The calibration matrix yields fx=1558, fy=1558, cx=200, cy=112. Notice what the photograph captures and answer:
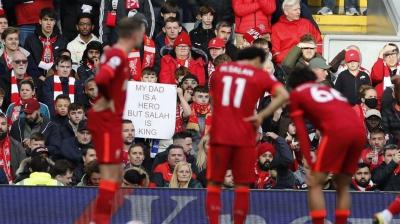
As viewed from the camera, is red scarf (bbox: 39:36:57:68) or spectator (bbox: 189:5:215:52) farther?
spectator (bbox: 189:5:215:52)

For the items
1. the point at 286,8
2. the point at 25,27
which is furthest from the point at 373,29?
the point at 25,27

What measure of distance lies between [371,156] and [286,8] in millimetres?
3635

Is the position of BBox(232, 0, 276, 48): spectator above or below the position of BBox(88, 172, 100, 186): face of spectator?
above

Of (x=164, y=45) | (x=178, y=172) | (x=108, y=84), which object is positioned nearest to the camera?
(x=108, y=84)

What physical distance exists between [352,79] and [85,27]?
399 centimetres

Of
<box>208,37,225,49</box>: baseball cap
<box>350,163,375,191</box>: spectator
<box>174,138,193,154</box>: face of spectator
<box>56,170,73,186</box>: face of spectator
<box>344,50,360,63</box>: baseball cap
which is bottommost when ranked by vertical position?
<box>350,163,375,191</box>: spectator

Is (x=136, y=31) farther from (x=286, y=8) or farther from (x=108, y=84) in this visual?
(x=286, y=8)

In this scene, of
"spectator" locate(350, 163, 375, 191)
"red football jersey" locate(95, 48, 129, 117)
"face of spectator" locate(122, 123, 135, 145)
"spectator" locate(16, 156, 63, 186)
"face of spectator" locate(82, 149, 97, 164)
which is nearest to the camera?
"red football jersey" locate(95, 48, 129, 117)

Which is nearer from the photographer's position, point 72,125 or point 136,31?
point 136,31

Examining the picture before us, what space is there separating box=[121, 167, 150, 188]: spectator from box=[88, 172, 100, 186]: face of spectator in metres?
0.32

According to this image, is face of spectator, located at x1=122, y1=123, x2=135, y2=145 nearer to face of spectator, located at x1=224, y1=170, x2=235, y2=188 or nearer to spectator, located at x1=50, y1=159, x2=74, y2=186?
spectator, located at x1=50, y1=159, x2=74, y2=186

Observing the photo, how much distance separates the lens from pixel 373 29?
83.7ft

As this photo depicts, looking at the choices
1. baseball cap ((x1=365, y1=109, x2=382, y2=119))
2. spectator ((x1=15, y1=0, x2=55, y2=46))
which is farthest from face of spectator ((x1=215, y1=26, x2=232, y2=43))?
spectator ((x1=15, y1=0, x2=55, y2=46))

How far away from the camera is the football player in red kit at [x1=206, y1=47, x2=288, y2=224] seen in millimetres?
16516
